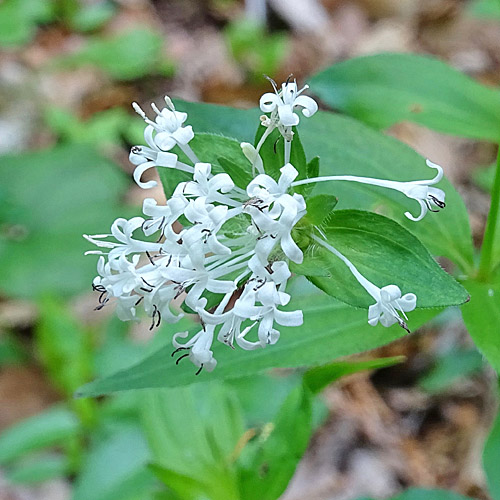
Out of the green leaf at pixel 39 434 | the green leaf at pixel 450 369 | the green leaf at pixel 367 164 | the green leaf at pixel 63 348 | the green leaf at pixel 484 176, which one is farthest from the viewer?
the green leaf at pixel 484 176

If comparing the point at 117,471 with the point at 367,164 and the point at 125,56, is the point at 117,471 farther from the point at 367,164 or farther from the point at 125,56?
the point at 125,56

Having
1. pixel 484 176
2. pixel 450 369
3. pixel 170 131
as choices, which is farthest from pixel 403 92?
pixel 484 176

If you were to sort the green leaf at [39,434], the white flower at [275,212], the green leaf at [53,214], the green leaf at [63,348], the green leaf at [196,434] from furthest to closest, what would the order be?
the green leaf at [53,214], the green leaf at [63,348], the green leaf at [39,434], the green leaf at [196,434], the white flower at [275,212]

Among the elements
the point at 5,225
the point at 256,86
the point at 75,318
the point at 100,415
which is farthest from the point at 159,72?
the point at 100,415

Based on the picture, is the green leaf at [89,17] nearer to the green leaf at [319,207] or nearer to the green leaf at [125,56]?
the green leaf at [125,56]

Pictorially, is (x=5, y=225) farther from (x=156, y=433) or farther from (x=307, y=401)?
(x=307, y=401)

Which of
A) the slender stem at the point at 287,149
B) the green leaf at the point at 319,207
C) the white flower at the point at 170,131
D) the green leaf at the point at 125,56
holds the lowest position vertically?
the green leaf at the point at 125,56

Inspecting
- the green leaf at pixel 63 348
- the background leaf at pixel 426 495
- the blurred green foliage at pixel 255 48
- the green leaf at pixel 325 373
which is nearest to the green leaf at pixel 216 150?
the green leaf at pixel 325 373

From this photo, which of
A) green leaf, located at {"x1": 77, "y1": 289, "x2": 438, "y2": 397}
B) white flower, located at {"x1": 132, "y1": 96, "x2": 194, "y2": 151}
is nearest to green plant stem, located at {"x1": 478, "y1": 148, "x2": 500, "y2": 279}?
green leaf, located at {"x1": 77, "y1": 289, "x2": 438, "y2": 397}
